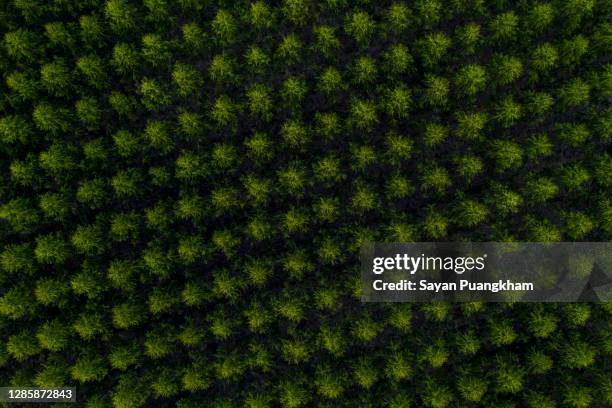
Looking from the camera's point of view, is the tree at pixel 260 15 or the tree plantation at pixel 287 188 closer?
the tree plantation at pixel 287 188

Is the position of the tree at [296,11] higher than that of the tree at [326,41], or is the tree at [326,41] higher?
the tree at [296,11]

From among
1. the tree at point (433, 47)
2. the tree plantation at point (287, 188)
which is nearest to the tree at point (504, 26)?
the tree plantation at point (287, 188)

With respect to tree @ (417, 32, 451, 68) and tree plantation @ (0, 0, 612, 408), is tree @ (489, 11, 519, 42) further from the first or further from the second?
tree @ (417, 32, 451, 68)

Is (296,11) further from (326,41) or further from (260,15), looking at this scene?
(326,41)

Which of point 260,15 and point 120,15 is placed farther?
point 260,15

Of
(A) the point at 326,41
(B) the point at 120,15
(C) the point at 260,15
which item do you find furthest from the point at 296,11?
(B) the point at 120,15

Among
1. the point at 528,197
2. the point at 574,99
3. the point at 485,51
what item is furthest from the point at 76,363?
the point at 574,99

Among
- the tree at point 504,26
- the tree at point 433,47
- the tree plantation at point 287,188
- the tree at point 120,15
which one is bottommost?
the tree plantation at point 287,188

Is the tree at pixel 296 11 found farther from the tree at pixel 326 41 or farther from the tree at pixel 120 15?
the tree at pixel 120 15

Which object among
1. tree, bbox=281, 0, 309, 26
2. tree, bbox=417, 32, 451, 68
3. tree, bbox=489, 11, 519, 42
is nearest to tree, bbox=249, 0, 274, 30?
tree, bbox=281, 0, 309, 26
